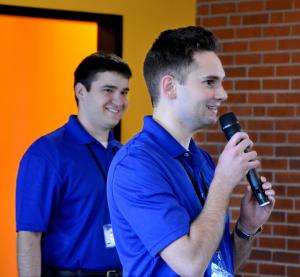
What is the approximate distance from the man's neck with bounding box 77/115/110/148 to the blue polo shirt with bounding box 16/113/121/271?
243 mm

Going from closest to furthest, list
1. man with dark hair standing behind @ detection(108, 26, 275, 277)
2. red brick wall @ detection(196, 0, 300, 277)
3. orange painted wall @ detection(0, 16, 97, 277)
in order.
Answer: man with dark hair standing behind @ detection(108, 26, 275, 277) < red brick wall @ detection(196, 0, 300, 277) < orange painted wall @ detection(0, 16, 97, 277)

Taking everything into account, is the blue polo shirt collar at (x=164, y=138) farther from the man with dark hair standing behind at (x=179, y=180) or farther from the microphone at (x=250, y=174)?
the microphone at (x=250, y=174)

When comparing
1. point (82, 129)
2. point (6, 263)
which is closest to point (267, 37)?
point (82, 129)

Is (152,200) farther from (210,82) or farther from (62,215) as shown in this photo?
(62,215)

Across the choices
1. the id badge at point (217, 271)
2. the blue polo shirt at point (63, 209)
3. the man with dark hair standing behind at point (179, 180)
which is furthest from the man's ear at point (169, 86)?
the blue polo shirt at point (63, 209)

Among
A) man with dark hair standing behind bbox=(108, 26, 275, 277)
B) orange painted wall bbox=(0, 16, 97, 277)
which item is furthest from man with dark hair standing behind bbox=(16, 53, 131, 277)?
orange painted wall bbox=(0, 16, 97, 277)

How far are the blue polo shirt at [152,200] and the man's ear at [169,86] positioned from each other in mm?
99

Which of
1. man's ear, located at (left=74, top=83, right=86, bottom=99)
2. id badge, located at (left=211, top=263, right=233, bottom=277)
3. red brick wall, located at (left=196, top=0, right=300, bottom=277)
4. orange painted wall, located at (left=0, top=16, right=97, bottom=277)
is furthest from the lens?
orange painted wall, located at (left=0, top=16, right=97, bottom=277)

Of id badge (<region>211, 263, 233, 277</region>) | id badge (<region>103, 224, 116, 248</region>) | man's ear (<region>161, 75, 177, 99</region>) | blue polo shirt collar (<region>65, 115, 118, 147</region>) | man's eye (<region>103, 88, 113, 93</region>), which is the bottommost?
id badge (<region>103, 224, 116, 248</region>)

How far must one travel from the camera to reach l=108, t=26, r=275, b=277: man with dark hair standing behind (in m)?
1.90

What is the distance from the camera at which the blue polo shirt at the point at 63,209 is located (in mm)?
3117

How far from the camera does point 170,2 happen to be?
464cm

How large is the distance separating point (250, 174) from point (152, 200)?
350mm

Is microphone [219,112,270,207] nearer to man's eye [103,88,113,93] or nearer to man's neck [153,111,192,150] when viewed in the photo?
man's neck [153,111,192,150]
